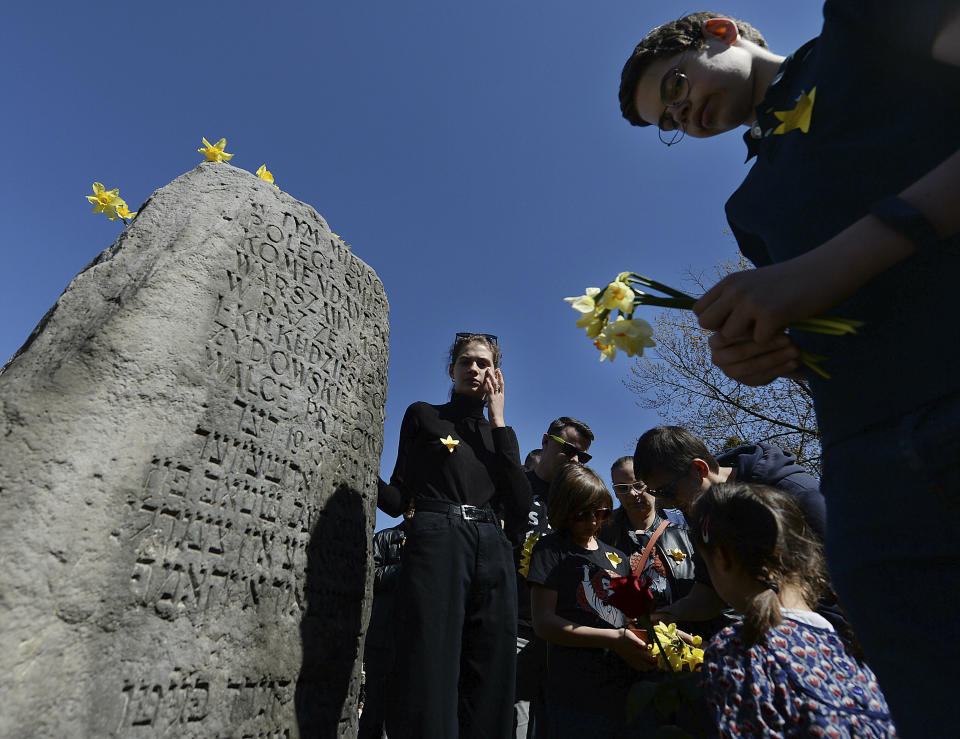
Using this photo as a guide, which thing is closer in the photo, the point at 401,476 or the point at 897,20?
the point at 897,20

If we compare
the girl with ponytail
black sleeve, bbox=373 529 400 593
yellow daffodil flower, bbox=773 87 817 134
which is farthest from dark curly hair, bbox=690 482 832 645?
black sleeve, bbox=373 529 400 593

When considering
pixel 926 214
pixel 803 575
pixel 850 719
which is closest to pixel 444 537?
pixel 803 575

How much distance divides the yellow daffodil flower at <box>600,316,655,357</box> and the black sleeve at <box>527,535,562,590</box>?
77.8 inches

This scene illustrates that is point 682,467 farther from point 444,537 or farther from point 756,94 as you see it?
point 756,94

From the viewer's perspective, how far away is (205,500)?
1925mm

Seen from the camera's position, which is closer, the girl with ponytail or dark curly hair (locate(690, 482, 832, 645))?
the girl with ponytail

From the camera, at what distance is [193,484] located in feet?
6.25

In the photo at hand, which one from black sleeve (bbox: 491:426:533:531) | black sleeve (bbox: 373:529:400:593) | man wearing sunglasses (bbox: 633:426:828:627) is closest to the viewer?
man wearing sunglasses (bbox: 633:426:828:627)

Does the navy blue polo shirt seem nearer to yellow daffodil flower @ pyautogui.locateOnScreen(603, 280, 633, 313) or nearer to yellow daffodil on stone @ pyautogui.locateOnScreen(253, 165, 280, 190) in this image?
yellow daffodil flower @ pyautogui.locateOnScreen(603, 280, 633, 313)

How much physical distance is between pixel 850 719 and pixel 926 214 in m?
1.26

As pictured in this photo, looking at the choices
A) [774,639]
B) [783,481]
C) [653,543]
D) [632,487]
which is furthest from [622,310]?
[632,487]

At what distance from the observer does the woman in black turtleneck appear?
94.0 inches

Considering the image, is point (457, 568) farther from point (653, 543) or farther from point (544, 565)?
point (653, 543)

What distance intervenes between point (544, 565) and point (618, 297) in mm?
2061
